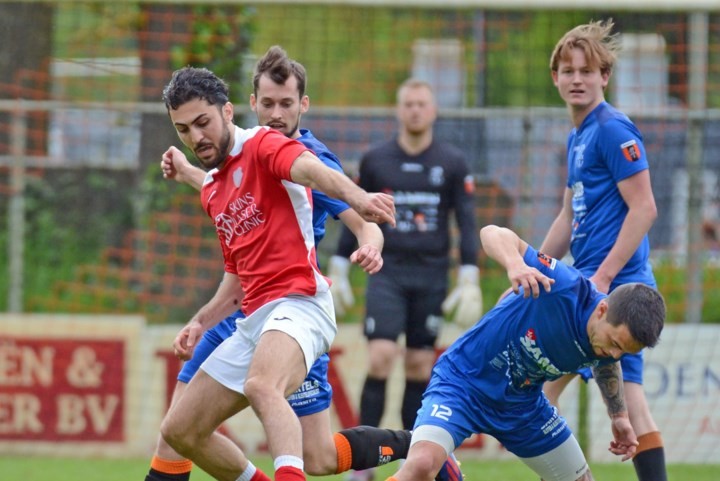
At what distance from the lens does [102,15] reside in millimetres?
10797

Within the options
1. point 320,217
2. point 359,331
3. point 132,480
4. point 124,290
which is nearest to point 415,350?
point 359,331

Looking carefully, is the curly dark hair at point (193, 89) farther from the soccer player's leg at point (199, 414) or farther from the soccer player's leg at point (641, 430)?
the soccer player's leg at point (641, 430)

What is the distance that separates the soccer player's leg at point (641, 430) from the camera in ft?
19.5

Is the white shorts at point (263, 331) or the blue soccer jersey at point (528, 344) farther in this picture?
the white shorts at point (263, 331)

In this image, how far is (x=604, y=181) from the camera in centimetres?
598

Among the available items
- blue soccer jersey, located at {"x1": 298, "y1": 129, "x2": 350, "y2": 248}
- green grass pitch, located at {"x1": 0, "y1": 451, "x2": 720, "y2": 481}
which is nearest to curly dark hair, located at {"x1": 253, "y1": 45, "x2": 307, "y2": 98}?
blue soccer jersey, located at {"x1": 298, "y1": 129, "x2": 350, "y2": 248}

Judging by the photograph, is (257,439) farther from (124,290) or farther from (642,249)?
(642,249)

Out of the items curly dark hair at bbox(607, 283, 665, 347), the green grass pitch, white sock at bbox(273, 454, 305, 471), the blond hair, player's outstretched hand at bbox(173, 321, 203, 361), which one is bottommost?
the green grass pitch

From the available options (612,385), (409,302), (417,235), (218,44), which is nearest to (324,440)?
(612,385)

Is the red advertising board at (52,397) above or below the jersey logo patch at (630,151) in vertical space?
below

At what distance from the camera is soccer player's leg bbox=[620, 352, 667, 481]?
5.96m

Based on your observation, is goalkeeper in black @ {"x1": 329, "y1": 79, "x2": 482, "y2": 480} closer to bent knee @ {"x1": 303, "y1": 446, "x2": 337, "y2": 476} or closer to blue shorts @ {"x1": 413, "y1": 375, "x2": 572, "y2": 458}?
bent knee @ {"x1": 303, "y1": 446, "x2": 337, "y2": 476}

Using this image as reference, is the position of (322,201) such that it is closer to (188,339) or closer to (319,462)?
(188,339)

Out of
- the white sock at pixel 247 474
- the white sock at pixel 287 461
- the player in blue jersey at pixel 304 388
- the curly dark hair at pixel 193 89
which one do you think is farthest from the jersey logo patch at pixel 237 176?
the white sock at pixel 247 474
